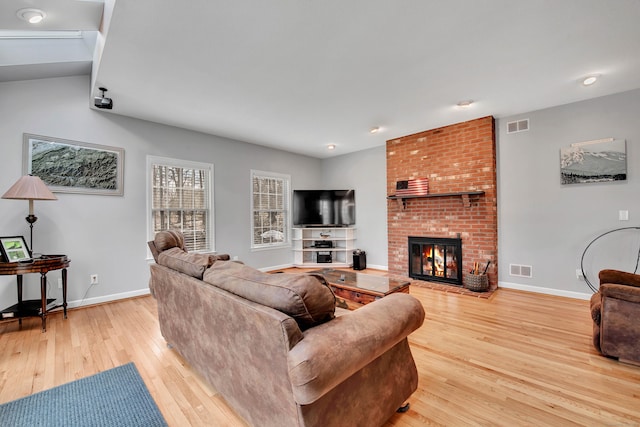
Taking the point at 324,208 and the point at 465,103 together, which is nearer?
the point at 465,103

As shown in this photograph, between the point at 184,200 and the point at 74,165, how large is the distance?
1391mm

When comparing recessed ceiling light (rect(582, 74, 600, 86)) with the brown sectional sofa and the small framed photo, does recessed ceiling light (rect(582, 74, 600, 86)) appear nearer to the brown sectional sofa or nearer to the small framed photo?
the brown sectional sofa

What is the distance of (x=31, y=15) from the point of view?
234 centimetres

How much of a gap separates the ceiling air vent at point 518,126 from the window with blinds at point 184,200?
4699mm

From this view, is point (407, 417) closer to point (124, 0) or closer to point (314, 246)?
point (124, 0)

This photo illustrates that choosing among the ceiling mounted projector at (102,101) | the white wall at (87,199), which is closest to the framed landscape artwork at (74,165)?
the white wall at (87,199)

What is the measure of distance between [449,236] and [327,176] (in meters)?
3.17

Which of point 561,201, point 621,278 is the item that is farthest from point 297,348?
point 561,201

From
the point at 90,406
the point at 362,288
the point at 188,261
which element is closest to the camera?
the point at 90,406

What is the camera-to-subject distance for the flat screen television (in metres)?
6.09

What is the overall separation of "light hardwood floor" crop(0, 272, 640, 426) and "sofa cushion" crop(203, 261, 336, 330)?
81cm

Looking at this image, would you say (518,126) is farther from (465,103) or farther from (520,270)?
(520,270)

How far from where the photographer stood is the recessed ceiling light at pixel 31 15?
7.52 ft

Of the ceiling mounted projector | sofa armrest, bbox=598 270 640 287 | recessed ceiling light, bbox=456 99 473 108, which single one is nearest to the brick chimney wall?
→ recessed ceiling light, bbox=456 99 473 108
